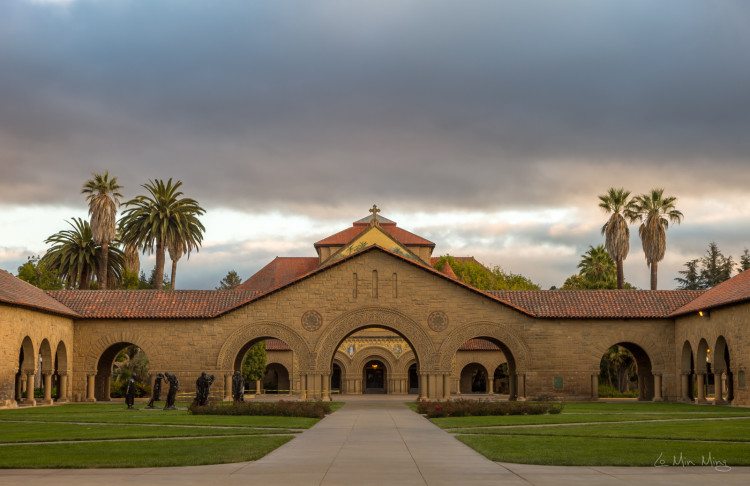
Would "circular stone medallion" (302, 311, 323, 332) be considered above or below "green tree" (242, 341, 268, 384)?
above

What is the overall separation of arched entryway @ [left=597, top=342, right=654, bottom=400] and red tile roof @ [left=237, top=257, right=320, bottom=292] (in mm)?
31432

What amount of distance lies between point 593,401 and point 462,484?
36.1 meters

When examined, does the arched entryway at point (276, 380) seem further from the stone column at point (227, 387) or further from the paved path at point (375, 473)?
the paved path at point (375, 473)

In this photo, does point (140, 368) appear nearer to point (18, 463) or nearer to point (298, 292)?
point (298, 292)

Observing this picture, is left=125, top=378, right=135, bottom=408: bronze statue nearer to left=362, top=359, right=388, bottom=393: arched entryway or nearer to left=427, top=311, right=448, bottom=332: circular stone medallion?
left=427, top=311, right=448, bottom=332: circular stone medallion

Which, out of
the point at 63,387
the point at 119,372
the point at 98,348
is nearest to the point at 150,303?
the point at 98,348

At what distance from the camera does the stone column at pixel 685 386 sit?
49031 mm

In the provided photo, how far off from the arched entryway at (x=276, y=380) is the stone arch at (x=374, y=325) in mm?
25369

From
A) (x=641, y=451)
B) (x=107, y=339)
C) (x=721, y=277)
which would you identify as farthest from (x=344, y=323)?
(x=721, y=277)

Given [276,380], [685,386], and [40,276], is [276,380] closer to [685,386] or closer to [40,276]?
[40,276]

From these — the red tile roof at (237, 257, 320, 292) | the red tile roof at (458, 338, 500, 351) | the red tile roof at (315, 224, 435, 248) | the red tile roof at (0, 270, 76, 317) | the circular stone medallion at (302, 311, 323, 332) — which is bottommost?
the red tile roof at (458, 338, 500, 351)

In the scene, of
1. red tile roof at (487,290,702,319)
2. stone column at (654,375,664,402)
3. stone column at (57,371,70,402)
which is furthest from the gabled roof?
stone column at (57,371,70,402)

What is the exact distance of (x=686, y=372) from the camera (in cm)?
4903

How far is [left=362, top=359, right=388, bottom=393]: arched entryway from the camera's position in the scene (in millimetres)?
78756
